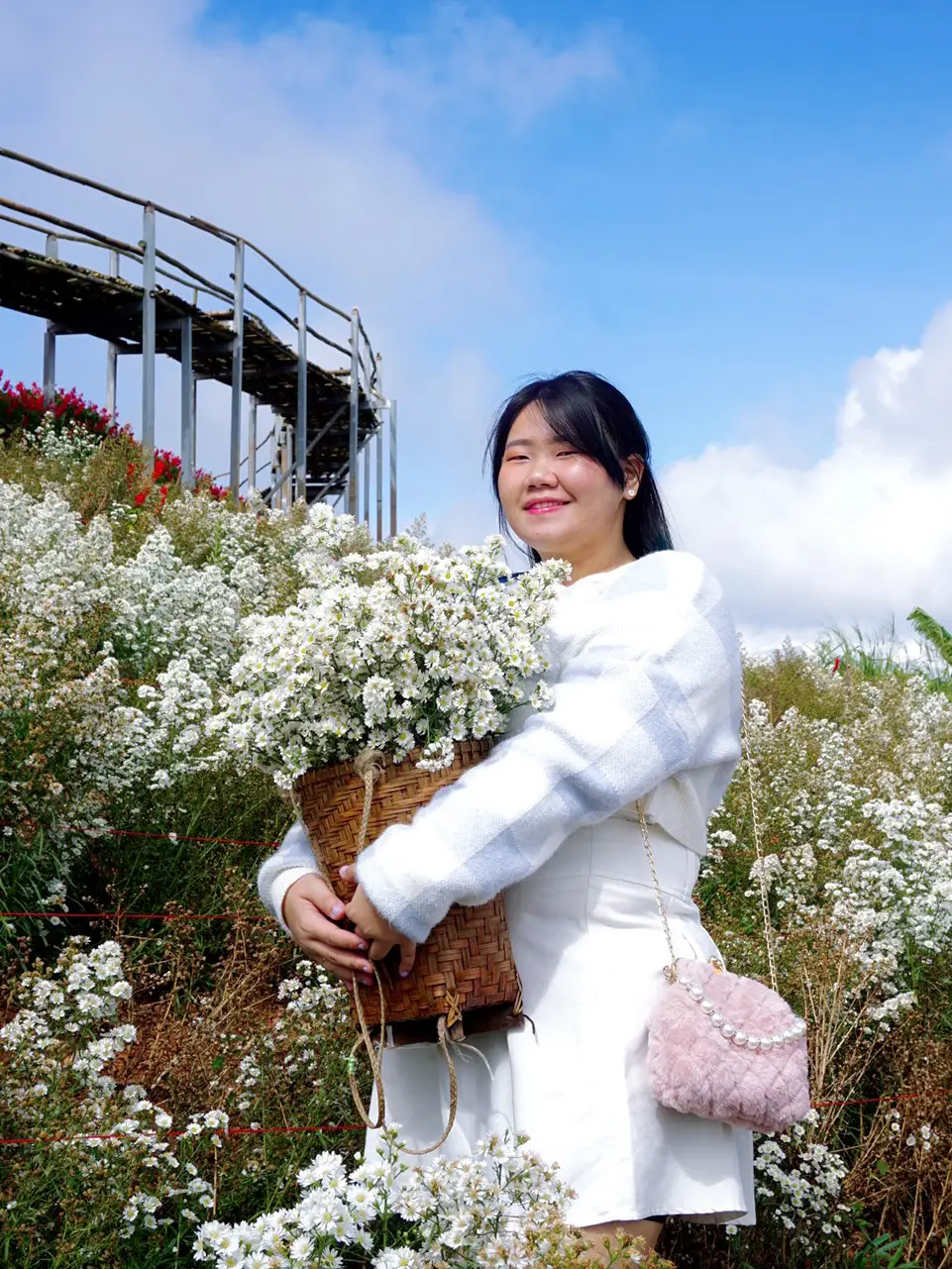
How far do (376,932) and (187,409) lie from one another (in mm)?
13271

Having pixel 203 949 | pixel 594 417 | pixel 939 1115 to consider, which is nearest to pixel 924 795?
pixel 939 1115

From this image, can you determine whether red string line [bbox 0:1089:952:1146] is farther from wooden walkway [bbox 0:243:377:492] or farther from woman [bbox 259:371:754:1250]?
wooden walkway [bbox 0:243:377:492]

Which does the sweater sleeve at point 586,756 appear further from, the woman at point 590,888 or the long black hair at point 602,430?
the long black hair at point 602,430

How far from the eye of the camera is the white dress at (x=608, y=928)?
1.74 meters

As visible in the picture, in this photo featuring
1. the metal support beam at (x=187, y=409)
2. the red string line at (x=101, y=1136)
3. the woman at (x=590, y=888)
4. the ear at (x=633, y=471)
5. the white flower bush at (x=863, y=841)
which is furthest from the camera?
the metal support beam at (x=187, y=409)

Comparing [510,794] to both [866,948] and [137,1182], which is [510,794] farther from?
[866,948]

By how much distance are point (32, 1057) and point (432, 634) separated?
57.5 inches

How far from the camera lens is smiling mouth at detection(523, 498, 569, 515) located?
230cm

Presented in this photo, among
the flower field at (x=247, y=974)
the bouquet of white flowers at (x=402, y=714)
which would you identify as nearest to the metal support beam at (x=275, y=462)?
the flower field at (x=247, y=974)

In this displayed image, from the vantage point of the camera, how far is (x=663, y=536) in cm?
250

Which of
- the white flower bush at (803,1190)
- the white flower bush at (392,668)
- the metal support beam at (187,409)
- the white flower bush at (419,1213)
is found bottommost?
the white flower bush at (803,1190)

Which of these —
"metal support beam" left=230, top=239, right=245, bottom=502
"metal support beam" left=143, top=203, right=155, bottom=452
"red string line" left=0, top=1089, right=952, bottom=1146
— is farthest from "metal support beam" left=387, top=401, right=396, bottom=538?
"red string line" left=0, top=1089, right=952, bottom=1146

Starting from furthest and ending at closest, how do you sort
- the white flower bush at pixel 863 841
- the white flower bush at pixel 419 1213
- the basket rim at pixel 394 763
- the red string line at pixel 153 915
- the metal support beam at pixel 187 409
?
1. the metal support beam at pixel 187 409
2. the white flower bush at pixel 863 841
3. the red string line at pixel 153 915
4. the basket rim at pixel 394 763
5. the white flower bush at pixel 419 1213

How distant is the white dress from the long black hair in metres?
0.37
